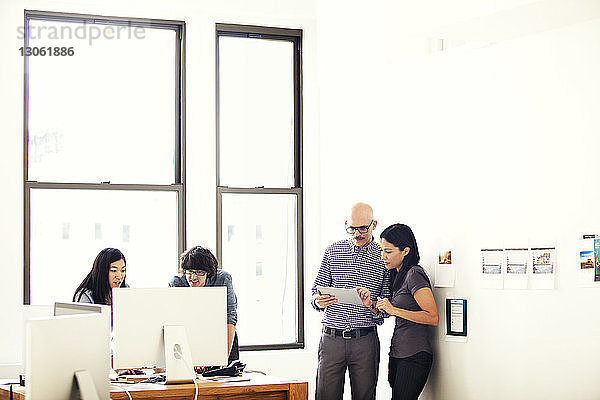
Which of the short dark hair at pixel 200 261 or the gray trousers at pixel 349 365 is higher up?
the short dark hair at pixel 200 261

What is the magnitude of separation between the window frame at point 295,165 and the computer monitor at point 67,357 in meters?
3.64

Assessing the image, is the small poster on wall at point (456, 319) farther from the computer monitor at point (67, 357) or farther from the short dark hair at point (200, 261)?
the computer monitor at point (67, 357)

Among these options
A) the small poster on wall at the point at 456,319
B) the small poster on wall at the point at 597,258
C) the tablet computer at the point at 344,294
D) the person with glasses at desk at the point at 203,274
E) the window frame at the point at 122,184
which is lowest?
the small poster on wall at the point at 456,319

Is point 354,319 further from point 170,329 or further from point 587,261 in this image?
point 587,261

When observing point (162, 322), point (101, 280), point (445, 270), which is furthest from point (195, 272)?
point (445, 270)

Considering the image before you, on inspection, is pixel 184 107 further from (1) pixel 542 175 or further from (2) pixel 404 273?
(1) pixel 542 175

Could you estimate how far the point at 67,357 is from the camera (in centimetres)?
299

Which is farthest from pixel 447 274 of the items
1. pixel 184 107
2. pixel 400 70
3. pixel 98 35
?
pixel 98 35

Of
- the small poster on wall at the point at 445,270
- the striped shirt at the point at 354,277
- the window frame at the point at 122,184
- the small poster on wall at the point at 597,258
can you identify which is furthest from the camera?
the window frame at the point at 122,184

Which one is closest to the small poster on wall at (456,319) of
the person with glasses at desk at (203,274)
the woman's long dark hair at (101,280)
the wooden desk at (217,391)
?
the wooden desk at (217,391)

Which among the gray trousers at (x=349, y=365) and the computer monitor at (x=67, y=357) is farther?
the gray trousers at (x=349, y=365)

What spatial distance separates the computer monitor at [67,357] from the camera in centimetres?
286

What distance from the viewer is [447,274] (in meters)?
5.04

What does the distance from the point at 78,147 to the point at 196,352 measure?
2782mm
